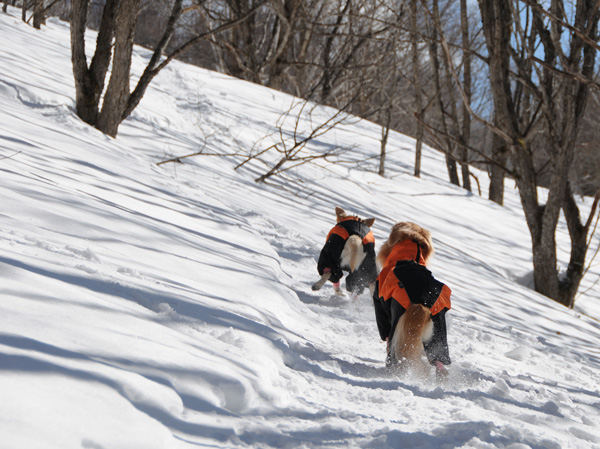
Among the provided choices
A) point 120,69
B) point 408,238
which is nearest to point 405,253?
point 408,238

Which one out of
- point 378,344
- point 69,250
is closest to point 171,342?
point 69,250

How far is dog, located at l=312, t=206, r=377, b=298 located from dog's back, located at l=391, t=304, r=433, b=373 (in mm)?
1444

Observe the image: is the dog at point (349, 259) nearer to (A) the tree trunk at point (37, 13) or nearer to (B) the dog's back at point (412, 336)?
(B) the dog's back at point (412, 336)

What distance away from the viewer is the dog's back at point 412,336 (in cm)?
293

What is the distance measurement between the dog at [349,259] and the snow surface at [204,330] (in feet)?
0.56

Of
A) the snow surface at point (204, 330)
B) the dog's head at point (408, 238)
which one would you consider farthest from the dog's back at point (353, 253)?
the dog's head at point (408, 238)

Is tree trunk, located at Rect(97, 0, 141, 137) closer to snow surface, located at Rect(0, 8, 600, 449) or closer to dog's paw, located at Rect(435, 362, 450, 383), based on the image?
snow surface, located at Rect(0, 8, 600, 449)

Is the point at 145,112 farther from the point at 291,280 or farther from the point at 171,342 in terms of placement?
the point at 171,342

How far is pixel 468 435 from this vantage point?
83.7 inches

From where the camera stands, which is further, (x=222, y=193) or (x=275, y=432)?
(x=222, y=193)

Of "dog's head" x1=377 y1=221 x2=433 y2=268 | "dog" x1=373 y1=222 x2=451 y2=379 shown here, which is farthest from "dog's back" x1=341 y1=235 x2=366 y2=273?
"dog" x1=373 y1=222 x2=451 y2=379

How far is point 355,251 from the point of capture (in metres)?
4.65

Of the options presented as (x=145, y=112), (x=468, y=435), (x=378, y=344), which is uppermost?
(x=145, y=112)

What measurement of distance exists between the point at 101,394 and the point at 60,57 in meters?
9.92
